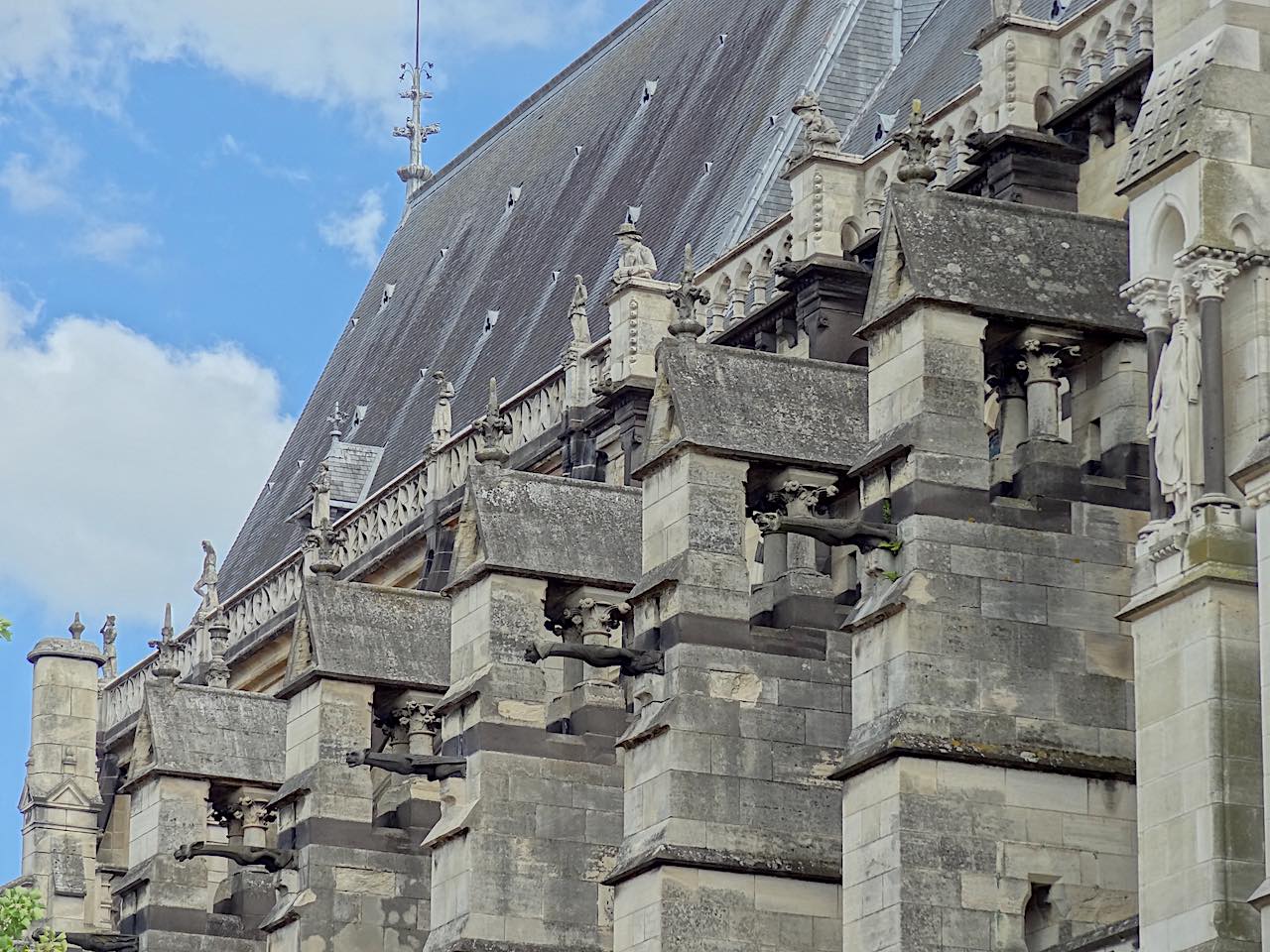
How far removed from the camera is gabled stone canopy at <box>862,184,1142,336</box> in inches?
1088

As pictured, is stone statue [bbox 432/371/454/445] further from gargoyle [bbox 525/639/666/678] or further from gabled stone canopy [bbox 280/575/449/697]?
gargoyle [bbox 525/639/666/678]

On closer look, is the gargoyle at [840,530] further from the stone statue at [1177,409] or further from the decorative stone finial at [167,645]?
the decorative stone finial at [167,645]

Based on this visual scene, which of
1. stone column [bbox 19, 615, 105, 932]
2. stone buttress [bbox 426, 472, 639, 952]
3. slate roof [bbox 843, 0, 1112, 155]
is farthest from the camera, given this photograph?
stone column [bbox 19, 615, 105, 932]

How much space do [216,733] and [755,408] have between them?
13772 mm

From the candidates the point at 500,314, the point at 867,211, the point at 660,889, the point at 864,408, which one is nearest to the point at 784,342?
the point at 867,211

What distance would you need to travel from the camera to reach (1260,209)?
77.7ft

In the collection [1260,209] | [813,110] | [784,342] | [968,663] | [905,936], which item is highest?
[813,110]

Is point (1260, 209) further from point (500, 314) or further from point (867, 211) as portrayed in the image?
point (500, 314)

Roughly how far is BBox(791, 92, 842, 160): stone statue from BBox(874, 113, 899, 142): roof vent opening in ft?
11.0

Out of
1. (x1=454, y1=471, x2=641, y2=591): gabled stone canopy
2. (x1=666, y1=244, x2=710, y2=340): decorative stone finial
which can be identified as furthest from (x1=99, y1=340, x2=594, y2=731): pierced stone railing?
(x1=666, y1=244, x2=710, y2=340): decorative stone finial

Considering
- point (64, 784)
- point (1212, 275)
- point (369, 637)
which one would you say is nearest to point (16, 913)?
point (369, 637)

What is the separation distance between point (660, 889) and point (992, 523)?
13.6 ft

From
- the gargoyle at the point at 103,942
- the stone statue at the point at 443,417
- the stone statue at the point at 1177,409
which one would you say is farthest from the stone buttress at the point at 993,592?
the stone statue at the point at 443,417

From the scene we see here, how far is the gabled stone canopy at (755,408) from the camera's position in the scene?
3044 centimetres
